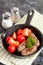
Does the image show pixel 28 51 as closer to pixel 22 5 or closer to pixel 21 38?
pixel 21 38

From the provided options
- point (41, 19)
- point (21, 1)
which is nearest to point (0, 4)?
point (21, 1)

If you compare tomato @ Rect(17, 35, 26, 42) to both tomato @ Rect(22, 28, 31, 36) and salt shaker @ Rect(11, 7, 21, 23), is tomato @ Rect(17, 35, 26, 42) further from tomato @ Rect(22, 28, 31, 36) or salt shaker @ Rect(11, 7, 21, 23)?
salt shaker @ Rect(11, 7, 21, 23)

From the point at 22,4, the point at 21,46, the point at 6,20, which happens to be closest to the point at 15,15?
the point at 6,20

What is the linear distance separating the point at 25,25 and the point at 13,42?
0.46 ft

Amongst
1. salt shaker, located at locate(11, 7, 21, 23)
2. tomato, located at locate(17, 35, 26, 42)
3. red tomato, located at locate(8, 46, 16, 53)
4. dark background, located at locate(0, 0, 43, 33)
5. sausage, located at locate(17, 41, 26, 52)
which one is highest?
dark background, located at locate(0, 0, 43, 33)

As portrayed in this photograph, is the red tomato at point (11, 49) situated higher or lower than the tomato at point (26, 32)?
lower

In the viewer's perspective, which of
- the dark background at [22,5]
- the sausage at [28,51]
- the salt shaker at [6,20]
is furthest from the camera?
the dark background at [22,5]

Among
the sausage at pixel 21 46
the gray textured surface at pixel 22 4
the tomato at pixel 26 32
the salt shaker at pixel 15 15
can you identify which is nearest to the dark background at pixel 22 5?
the gray textured surface at pixel 22 4

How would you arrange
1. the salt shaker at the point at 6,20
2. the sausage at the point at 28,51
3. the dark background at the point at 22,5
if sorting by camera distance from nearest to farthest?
1. the sausage at the point at 28,51
2. the salt shaker at the point at 6,20
3. the dark background at the point at 22,5

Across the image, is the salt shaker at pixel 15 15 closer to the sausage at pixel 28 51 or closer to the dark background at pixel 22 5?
the dark background at pixel 22 5

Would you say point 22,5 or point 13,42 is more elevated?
point 22,5

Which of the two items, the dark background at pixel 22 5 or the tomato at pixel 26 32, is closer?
the tomato at pixel 26 32

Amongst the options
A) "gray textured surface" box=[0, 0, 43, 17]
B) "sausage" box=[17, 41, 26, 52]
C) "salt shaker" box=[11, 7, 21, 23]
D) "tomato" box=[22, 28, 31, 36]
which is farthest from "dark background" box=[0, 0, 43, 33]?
"sausage" box=[17, 41, 26, 52]

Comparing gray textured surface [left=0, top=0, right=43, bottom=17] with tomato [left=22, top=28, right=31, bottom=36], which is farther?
gray textured surface [left=0, top=0, right=43, bottom=17]
